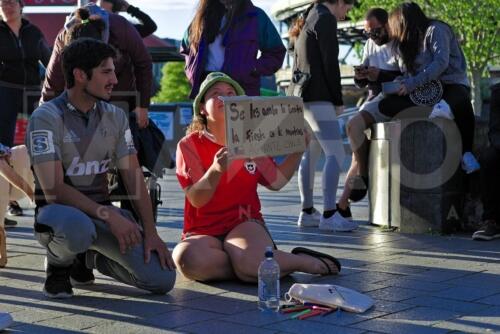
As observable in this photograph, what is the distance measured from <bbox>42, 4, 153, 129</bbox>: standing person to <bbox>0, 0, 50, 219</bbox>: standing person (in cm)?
208

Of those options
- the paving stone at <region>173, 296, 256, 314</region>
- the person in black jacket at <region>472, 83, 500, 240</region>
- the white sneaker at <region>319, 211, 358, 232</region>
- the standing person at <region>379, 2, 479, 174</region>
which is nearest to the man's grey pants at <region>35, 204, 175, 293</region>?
the paving stone at <region>173, 296, 256, 314</region>

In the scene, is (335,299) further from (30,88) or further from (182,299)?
(30,88)

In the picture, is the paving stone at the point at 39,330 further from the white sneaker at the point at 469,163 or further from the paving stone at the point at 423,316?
the white sneaker at the point at 469,163

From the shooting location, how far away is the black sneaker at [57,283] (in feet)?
17.6

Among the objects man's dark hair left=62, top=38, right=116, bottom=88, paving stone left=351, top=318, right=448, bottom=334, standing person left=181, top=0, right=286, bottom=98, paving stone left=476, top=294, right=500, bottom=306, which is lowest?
paving stone left=351, top=318, right=448, bottom=334

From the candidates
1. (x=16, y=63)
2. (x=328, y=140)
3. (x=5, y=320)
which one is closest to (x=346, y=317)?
(x=5, y=320)

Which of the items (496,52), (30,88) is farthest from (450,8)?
(30,88)

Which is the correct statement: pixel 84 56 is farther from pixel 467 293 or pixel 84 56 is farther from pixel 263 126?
pixel 467 293

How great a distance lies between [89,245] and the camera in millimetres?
5270

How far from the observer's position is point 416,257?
6676mm

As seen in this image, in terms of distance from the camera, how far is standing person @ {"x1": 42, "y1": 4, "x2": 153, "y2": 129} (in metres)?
6.98

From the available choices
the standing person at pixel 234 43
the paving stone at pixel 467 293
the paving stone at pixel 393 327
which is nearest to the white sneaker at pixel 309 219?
the standing person at pixel 234 43

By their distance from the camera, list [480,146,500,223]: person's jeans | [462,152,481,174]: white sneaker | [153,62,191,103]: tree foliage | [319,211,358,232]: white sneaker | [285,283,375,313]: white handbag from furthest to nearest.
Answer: [153,62,191,103]: tree foliage → [319,211,358,232]: white sneaker → [462,152,481,174]: white sneaker → [480,146,500,223]: person's jeans → [285,283,375,313]: white handbag

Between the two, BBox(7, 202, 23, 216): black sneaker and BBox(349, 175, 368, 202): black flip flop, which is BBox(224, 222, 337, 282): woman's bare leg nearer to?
BBox(349, 175, 368, 202): black flip flop
